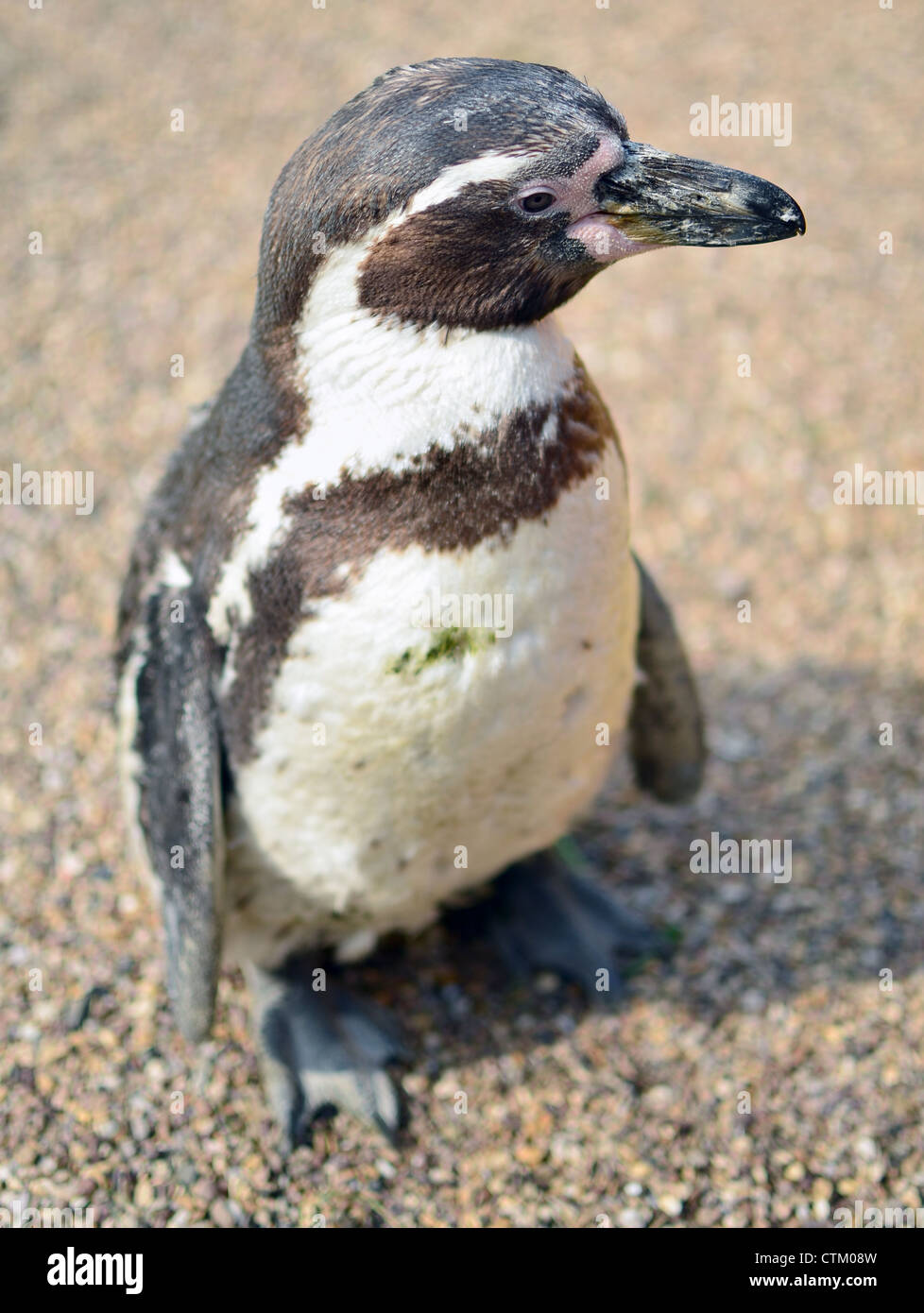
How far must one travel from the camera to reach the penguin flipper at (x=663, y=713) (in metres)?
3.07

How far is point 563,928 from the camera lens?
11.0ft

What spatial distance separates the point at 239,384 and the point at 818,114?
5.31 metres

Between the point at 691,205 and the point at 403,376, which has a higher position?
the point at 691,205

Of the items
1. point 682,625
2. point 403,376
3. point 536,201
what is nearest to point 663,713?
point 682,625

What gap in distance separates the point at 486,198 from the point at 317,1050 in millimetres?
2133

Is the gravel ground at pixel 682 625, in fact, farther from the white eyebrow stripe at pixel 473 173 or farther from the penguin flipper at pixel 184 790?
the white eyebrow stripe at pixel 473 173

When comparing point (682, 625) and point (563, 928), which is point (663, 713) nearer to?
point (563, 928)

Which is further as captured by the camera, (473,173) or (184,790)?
(184,790)

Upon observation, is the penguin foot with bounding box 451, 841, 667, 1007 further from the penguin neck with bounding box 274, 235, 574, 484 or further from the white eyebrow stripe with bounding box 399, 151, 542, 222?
the white eyebrow stripe with bounding box 399, 151, 542, 222

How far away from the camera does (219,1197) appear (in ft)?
9.39

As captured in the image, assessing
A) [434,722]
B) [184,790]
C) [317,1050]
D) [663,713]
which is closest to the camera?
[434,722]

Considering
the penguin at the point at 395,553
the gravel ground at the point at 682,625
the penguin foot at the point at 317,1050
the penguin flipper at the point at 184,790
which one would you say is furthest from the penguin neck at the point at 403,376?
the gravel ground at the point at 682,625

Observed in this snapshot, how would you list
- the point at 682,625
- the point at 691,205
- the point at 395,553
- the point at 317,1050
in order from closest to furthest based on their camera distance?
the point at 691,205 < the point at 395,553 < the point at 317,1050 < the point at 682,625
